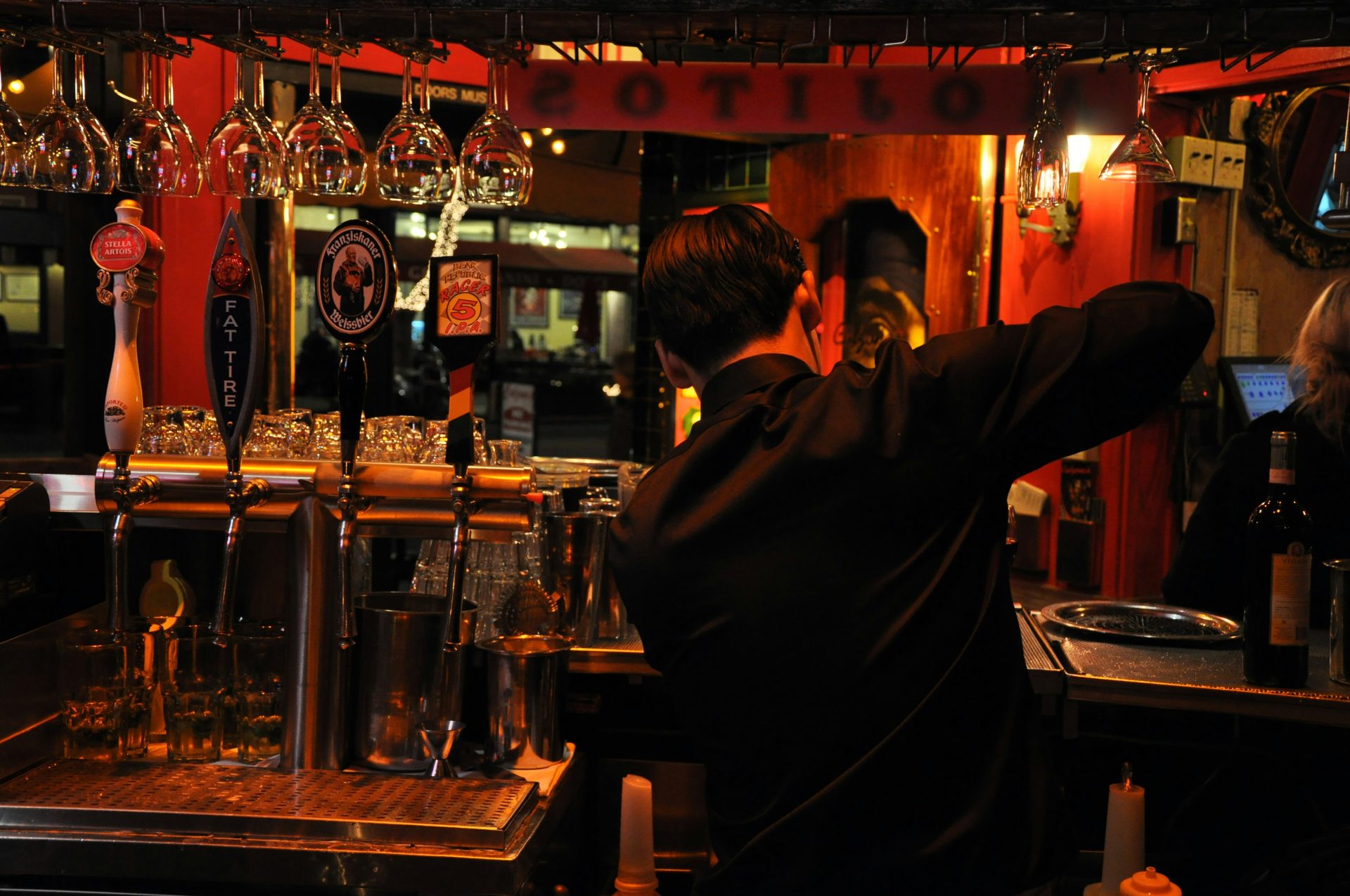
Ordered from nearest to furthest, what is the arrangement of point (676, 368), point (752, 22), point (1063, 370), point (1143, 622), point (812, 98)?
point (1063, 370) < point (676, 368) < point (752, 22) < point (812, 98) < point (1143, 622)

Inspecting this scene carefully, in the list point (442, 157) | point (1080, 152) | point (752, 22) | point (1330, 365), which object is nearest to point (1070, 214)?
point (1080, 152)

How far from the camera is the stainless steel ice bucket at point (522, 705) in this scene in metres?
1.65

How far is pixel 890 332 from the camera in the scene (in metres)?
5.41

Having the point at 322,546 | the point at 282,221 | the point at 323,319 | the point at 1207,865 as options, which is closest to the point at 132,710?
the point at 322,546

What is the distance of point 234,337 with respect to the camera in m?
1.65

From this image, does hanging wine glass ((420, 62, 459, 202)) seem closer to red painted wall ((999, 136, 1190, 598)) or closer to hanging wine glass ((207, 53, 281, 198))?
hanging wine glass ((207, 53, 281, 198))

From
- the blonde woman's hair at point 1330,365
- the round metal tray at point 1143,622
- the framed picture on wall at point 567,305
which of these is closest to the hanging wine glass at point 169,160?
the round metal tray at point 1143,622

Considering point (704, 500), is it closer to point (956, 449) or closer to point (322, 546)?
point (956, 449)

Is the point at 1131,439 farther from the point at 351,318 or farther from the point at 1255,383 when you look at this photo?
the point at 351,318

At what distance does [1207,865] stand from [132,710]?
1752mm

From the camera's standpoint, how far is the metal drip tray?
1434 millimetres

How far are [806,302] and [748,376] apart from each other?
13 centimetres

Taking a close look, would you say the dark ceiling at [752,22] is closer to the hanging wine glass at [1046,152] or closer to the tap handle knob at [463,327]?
the hanging wine glass at [1046,152]

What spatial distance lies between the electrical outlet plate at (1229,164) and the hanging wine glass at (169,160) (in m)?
4.03
